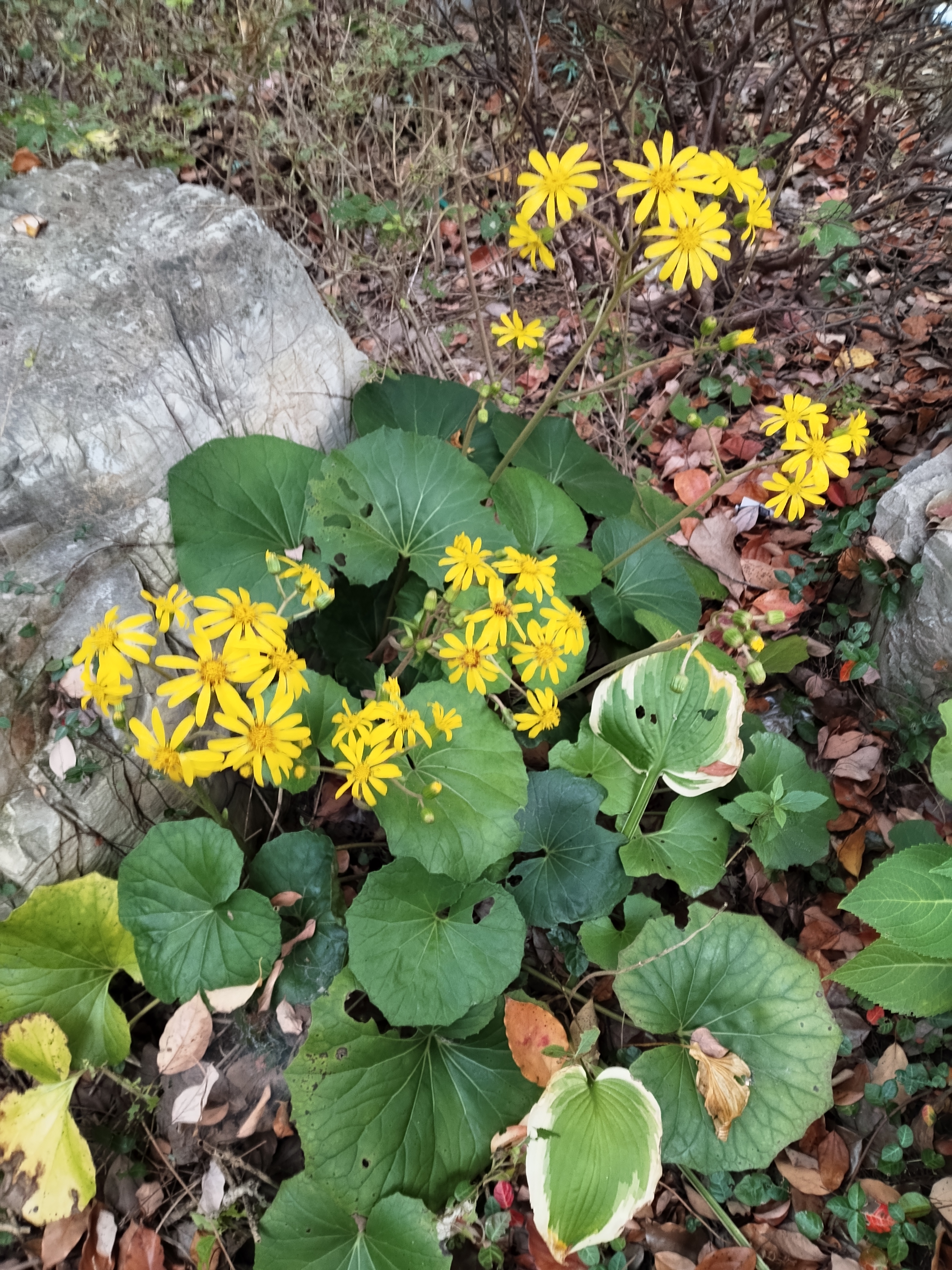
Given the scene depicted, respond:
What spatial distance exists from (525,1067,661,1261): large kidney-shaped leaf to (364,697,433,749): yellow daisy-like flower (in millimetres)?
752

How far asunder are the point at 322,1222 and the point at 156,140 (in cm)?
415

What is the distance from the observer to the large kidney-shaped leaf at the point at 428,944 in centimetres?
163

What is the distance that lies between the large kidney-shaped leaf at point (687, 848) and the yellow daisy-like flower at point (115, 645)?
3.99ft

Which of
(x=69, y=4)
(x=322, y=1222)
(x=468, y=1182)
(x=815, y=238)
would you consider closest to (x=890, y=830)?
(x=468, y=1182)

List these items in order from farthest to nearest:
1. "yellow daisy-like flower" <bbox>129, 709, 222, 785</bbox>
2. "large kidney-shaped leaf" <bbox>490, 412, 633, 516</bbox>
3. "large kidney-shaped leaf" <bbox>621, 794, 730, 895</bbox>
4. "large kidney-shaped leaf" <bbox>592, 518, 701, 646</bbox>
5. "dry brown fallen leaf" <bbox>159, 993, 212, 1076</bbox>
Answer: "large kidney-shaped leaf" <bbox>490, 412, 633, 516</bbox>, "large kidney-shaped leaf" <bbox>592, 518, 701, 646</bbox>, "large kidney-shaped leaf" <bbox>621, 794, 730, 895</bbox>, "dry brown fallen leaf" <bbox>159, 993, 212, 1076</bbox>, "yellow daisy-like flower" <bbox>129, 709, 222, 785</bbox>

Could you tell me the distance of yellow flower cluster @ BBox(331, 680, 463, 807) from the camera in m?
1.53

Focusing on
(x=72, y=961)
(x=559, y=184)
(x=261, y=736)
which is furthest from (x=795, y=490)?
(x=72, y=961)

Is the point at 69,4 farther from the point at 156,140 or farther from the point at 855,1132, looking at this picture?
the point at 855,1132

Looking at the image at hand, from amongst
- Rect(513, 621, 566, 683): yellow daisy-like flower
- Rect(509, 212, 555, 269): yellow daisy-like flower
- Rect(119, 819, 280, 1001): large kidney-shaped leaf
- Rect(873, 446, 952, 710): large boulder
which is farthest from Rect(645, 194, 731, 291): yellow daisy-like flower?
Rect(119, 819, 280, 1001): large kidney-shaped leaf

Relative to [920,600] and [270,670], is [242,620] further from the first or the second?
[920,600]

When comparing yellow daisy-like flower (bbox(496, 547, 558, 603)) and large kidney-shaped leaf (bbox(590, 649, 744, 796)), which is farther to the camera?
large kidney-shaped leaf (bbox(590, 649, 744, 796))

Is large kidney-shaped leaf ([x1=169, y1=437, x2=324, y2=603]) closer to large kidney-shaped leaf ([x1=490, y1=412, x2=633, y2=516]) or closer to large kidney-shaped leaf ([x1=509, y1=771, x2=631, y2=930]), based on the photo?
large kidney-shaped leaf ([x1=490, y1=412, x2=633, y2=516])

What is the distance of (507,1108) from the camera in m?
1.73

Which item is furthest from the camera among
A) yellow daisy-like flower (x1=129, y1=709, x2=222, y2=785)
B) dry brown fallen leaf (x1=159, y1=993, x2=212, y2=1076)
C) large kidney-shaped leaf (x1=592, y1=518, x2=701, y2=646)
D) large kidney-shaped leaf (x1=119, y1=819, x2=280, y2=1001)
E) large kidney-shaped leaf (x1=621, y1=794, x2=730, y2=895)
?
large kidney-shaped leaf (x1=592, y1=518, x2=701, y2=646)
